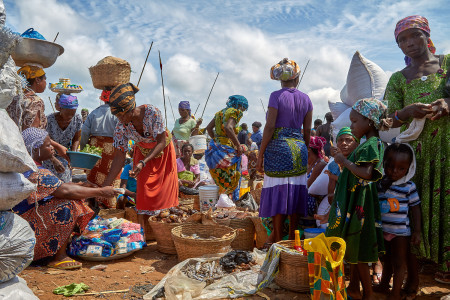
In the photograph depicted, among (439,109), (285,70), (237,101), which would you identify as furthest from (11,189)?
(237,101)

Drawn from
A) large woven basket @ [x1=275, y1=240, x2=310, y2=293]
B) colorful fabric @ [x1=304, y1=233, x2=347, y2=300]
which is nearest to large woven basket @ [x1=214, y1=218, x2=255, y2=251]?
large woven basket @ [x1=275, y1=240, x2=310, y2=293]

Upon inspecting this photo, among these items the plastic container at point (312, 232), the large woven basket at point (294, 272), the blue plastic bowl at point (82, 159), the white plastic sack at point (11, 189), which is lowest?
the large woven basket at point (294, 272)

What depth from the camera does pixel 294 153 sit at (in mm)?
3605

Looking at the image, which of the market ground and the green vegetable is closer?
the market ground

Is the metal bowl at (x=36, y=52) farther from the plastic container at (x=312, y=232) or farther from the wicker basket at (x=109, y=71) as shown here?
the plastic container at (x=312, y=232)

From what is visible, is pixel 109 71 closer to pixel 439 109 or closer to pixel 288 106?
pixel 288 106

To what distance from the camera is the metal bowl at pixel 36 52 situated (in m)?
3.65

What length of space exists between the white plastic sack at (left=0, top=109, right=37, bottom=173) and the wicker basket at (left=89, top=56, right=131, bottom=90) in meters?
3.27

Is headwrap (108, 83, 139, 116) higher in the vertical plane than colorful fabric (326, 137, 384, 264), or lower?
higher

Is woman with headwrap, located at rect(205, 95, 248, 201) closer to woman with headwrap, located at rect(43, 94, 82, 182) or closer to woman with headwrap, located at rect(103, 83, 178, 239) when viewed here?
woman with headwrap, located at rect(103, 83, 178, 239)

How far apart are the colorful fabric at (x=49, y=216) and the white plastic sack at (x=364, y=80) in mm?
3305

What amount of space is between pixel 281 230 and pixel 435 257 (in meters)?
1.40

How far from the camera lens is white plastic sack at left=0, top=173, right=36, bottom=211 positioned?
1895 millimetres

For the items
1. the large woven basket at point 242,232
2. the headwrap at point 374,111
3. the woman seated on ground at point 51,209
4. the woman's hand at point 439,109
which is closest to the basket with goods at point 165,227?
the large woven basket at point 242,232
